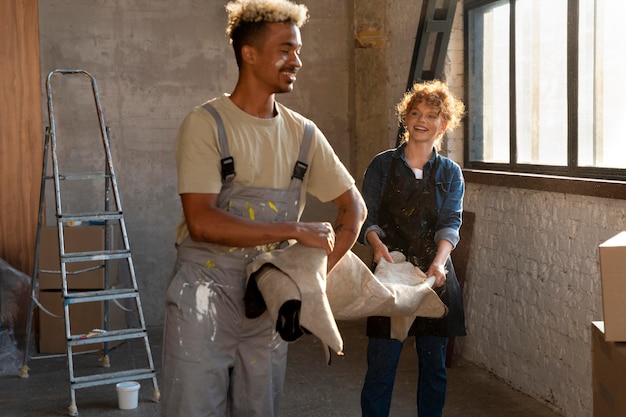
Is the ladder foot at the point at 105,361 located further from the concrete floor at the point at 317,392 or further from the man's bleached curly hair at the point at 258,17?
the man's bleached curly hair at the point at 258,17

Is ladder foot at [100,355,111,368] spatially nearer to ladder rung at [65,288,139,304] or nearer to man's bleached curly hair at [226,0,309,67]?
ladder rung at [65,288,139,304]

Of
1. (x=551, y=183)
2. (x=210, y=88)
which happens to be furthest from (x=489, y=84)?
(x=210, y=88)

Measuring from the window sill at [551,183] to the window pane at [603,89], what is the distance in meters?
0.15

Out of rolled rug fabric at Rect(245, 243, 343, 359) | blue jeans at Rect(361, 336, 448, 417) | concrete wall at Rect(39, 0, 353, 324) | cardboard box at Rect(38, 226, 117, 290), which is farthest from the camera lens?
concrete wall at Rect(39, 0, 353, 324)

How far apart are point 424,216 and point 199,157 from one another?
5.34 ft

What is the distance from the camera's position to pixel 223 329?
8.23 ft

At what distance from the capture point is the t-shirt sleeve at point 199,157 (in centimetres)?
243

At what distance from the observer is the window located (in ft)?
14.0

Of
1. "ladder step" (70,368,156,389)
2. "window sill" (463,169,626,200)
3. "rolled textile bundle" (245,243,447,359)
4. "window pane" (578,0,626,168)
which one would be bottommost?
"ladder step" (70,368,156,389)

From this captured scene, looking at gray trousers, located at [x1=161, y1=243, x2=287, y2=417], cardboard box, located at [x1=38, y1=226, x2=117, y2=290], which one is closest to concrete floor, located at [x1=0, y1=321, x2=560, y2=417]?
cardboard box, located at [x1=38, y1=226, x2=117, y2=290]

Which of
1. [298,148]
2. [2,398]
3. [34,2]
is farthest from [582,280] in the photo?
[34,2]

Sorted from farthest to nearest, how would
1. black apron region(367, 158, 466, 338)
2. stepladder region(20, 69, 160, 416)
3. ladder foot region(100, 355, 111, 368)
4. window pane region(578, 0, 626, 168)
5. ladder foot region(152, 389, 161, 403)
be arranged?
ladder foot region(100, 355, 111, 368) → stepladder region(20, 69, 160, 416) → ladder foot region(152, 389, 161, 403) → window pane region(578, 0, 626, 168) → black apron region(367, 158, 466, 338)

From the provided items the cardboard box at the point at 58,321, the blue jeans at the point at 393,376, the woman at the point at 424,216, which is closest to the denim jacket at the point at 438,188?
the woman at the point at 424,216

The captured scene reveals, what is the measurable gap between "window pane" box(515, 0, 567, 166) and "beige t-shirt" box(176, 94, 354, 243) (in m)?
2.35
